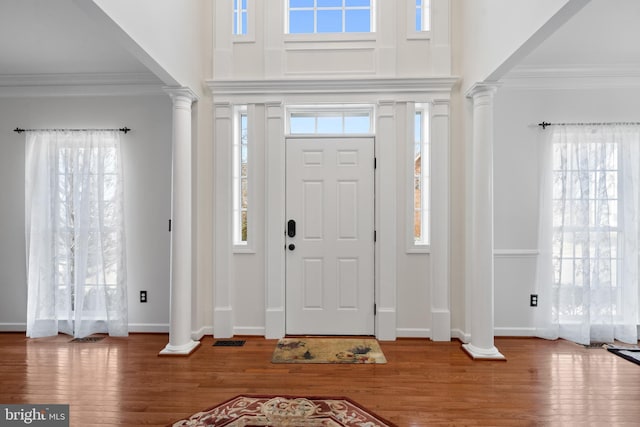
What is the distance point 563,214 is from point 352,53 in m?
2.75

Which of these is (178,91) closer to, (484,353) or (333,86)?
(333,86)

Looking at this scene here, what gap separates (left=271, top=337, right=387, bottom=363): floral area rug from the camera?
3.04 meters

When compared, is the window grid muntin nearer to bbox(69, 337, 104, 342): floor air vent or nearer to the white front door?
the white front door

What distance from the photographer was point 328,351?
3.21 meters

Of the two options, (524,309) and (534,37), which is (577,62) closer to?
(534,37)

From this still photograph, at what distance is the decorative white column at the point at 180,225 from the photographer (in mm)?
3219

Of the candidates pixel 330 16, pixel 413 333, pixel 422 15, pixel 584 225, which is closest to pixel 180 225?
pixel 413 333

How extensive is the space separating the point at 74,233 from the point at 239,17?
2.92 m

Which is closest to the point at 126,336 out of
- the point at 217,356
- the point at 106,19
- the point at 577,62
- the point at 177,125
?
the point at 217,356

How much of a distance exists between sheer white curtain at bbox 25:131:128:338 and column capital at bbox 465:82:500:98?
12.1 feet

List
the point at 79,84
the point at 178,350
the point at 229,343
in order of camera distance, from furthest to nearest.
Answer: the point at 79,84
the point at 229,343
the point at 178,350

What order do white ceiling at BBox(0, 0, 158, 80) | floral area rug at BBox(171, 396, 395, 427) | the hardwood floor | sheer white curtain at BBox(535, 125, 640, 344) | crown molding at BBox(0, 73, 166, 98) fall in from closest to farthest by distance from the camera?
floral area rug at BBox(171, 396, 395, 427)
the hardwood floor
white ceiling at BBox(0, 0, 158, 80)
sheer white curtain at BBox(535, 125, 640, 344)
crown molding at BBox(0, 73, 166, 98)

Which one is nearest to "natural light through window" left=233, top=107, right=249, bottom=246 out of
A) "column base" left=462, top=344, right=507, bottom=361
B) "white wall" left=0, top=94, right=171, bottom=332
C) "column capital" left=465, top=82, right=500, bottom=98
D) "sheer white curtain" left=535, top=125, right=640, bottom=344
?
"white wall" left=0, top=94, right=171, bottom=332

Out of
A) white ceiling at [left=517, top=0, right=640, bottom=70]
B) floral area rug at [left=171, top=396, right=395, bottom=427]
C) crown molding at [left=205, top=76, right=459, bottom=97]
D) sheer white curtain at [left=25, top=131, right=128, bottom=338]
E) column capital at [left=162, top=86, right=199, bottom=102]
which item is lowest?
floral area rug at [left=171, top=396, right=395, bottom=427]
